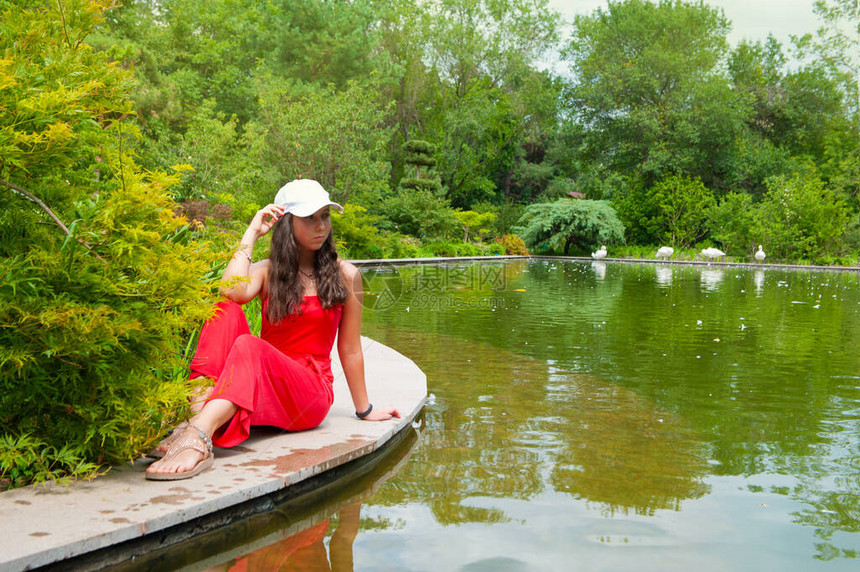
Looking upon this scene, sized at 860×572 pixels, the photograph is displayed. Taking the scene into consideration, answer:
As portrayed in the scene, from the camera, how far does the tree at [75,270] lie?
254 centimetres

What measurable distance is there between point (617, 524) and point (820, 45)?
41708 mm

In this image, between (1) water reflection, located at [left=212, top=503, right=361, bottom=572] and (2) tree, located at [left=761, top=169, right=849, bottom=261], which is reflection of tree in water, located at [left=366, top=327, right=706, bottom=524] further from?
(2) tree, located at [left=761, top=169, right=849, bottom=261]

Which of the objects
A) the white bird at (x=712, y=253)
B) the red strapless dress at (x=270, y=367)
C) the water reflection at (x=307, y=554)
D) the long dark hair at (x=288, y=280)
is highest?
the white bird at (x=712, y=253)

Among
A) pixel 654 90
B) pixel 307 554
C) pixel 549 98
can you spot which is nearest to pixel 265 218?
pixel 307 554

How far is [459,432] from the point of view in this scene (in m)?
4.29

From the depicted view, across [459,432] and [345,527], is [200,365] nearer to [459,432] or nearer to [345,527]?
[345,527]

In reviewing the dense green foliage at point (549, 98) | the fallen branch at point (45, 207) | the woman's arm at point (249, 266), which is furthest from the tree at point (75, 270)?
the dense green foliage at point (549, 98)

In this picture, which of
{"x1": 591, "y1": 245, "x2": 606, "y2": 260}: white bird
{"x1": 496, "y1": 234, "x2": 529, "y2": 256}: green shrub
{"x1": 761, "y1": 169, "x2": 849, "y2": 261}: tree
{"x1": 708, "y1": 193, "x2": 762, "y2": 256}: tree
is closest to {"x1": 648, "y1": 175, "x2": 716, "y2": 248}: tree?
{"x1": 708, "y1": 193, "x2": 762, "y2": 256}: tree

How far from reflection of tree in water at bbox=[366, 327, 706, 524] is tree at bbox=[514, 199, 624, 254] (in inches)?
1052

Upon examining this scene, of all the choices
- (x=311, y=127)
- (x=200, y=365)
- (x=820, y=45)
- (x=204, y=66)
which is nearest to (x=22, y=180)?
(x=200, y=365)

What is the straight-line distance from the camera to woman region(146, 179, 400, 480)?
3180mm

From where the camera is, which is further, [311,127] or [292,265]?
[311,127]

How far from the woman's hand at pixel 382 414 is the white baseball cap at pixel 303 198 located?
3.99ft

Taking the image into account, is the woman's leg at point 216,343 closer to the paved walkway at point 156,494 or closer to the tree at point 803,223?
the paved walkway at point 156,494
